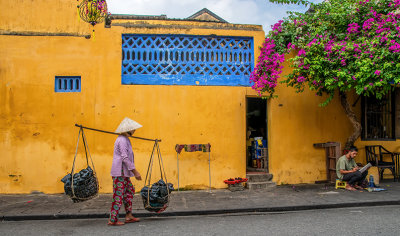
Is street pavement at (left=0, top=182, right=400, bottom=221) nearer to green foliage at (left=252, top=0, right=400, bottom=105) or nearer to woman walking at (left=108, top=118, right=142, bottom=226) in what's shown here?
woman walking at (left=108, top=118, right=142, bottom=226)

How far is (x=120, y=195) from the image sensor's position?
5.63m

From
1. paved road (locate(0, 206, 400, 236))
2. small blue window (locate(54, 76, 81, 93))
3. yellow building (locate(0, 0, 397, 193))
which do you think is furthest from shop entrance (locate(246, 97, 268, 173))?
small blue window (locate(54, 76, 81, 93))

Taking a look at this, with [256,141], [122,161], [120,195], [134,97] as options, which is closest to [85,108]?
[134,97]

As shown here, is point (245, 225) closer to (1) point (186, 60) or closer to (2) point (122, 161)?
(2) point (122, 161)

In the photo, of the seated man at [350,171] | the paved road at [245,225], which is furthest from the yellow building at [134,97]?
the paved road at [245,225]

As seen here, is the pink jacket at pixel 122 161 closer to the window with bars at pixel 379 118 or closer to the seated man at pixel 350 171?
the seated man at pixel 350 171

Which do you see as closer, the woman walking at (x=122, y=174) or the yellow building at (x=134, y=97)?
the woman walking at (x=122, y=174)

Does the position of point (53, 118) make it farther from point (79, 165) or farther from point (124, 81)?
point (124, 81)

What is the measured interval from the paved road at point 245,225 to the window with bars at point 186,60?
153 inches

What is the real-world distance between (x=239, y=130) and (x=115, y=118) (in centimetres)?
321

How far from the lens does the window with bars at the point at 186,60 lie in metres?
8.89

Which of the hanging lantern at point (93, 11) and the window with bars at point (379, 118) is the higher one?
the hanging lantern at point (93, 11)

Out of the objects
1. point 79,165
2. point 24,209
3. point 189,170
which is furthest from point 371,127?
point 24,209

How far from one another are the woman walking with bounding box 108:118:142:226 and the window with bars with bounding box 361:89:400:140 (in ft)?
24.4
